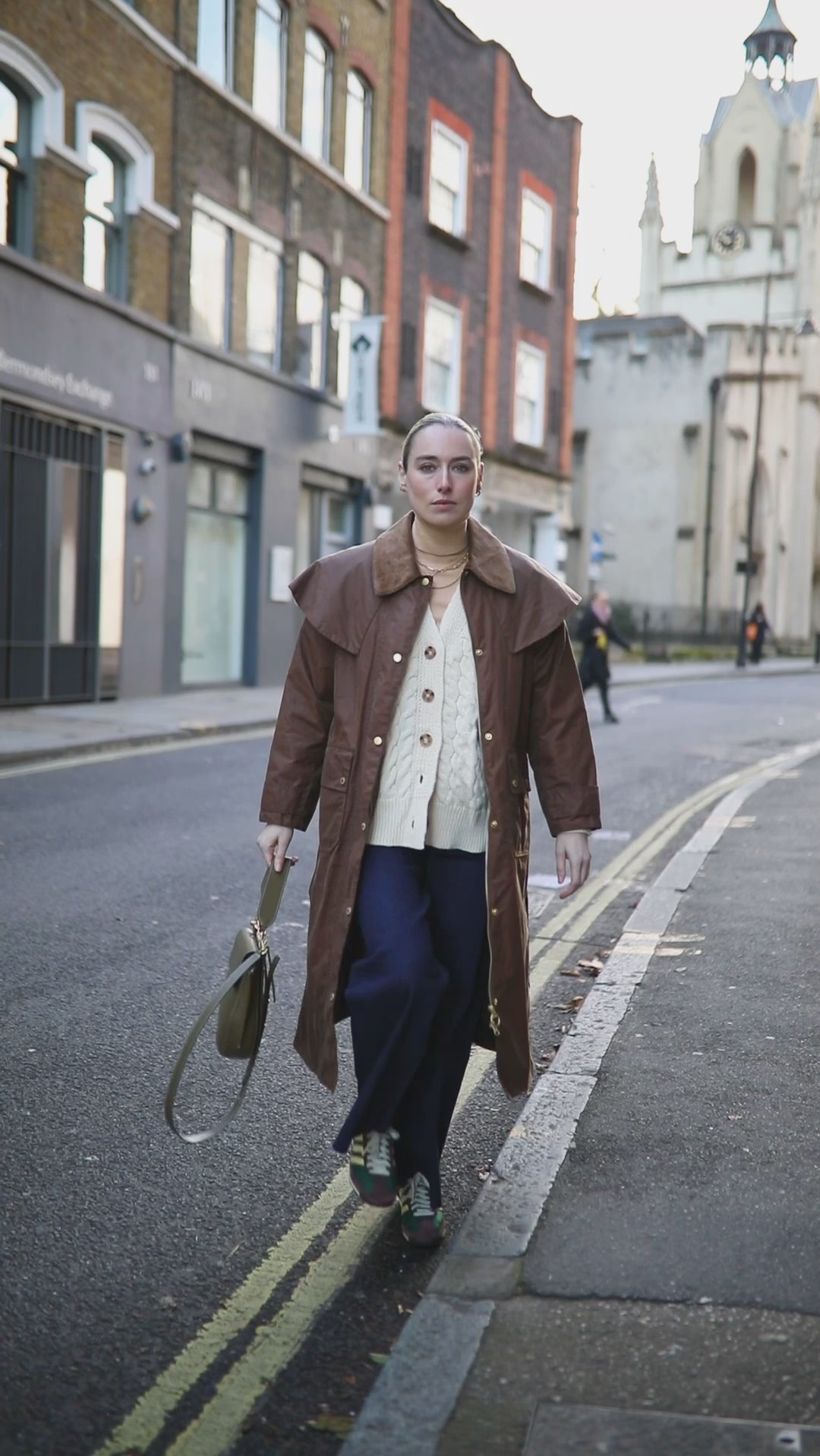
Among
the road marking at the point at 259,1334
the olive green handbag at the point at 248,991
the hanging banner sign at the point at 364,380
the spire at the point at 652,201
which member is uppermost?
the spire at the point at 652,201

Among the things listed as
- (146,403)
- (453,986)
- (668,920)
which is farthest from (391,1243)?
(146,403)

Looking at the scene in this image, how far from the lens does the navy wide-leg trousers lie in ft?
11.4

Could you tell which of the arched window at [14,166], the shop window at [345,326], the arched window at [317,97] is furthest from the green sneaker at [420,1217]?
the arched window at [317,97]

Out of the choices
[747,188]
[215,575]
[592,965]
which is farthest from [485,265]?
[747,188]

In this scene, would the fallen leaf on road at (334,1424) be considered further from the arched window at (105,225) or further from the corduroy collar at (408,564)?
the arched window at (105,225)

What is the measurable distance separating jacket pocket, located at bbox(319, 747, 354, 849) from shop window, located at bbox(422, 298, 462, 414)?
84.8 ft

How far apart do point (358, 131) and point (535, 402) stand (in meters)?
8.51

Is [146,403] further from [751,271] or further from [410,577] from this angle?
[751,271]

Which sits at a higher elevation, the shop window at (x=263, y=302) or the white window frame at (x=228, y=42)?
the white window frame at (x=228, y=42)

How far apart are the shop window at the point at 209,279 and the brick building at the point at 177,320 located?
0.04m

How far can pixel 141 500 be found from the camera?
65.9 ft

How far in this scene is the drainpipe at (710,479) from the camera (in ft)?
163

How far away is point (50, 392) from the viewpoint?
1811 cm

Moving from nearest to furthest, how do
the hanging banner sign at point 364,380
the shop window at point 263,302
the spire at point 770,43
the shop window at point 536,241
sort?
the shop window at point 263,302 → the hanging banner sign at point 364,380 → the shop window at point 536,241 → the spire at point 770,43
